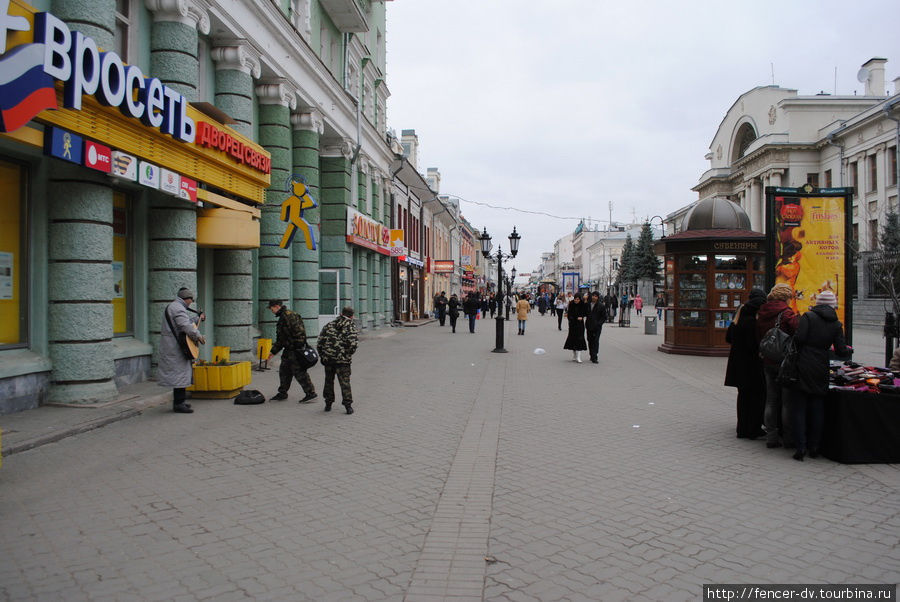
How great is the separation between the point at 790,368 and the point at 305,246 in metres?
13.5

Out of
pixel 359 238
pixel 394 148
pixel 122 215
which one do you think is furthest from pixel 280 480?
pixel 394 148

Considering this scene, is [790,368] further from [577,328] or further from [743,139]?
[743,139]

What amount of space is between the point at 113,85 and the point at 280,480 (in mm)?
5868

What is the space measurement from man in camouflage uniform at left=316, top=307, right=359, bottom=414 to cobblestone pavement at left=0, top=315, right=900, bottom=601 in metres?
0.44

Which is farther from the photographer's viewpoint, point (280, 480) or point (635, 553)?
point (280, 480)

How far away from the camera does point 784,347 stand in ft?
22.4

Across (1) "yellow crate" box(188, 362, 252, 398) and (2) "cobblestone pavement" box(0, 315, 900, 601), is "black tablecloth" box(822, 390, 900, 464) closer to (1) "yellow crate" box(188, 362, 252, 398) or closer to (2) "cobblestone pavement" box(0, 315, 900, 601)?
(2) "cobblestone pavement" box(0, 315, 900, 601)

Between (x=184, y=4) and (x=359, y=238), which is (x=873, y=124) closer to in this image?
(x=359, y=238)

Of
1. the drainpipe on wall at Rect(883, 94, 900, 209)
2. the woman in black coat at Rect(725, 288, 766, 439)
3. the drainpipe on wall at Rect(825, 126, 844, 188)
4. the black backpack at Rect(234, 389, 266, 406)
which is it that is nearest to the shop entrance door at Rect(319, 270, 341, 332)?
the black backpack at Rect(234, 389, 266, 406)

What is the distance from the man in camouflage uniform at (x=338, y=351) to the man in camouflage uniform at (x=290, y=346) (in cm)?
58

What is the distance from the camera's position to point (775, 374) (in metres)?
7.09

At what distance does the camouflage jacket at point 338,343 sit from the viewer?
927cm

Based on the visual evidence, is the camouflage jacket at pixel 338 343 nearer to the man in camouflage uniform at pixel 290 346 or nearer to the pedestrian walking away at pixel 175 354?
the man in camouflage uniform at pixel 290 346

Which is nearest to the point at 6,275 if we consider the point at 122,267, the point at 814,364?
the point at 122,267
